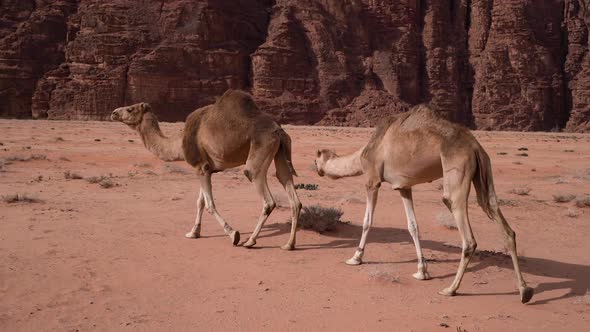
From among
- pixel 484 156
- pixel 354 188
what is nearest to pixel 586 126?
pixel 354 188

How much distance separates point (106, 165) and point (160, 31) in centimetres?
6686

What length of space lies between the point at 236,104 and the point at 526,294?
5.44m

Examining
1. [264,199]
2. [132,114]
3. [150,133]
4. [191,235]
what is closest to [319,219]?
[264,199]

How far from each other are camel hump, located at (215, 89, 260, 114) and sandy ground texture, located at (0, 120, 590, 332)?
2.21 metres

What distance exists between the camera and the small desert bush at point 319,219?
410 inches

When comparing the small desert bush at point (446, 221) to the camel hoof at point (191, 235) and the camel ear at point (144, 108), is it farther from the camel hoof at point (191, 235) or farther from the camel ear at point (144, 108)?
the camel ear at point (144, 108)

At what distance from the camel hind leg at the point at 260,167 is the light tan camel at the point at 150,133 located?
1.76 meters

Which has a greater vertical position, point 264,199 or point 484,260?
point 264,199

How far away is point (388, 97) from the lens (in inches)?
A: 3406

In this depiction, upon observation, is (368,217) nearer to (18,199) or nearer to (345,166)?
(345,166)

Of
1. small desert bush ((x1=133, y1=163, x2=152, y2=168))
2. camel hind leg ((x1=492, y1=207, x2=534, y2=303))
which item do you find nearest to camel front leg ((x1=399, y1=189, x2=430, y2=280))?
camel hind leg ((x1=492, y1=207, x2=534, y2=303))

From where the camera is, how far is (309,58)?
88.1m

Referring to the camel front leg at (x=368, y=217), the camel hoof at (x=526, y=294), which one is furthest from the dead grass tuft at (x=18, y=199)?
the camel hoof at (x=526, y=294)

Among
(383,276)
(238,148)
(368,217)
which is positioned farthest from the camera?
(238,148)
